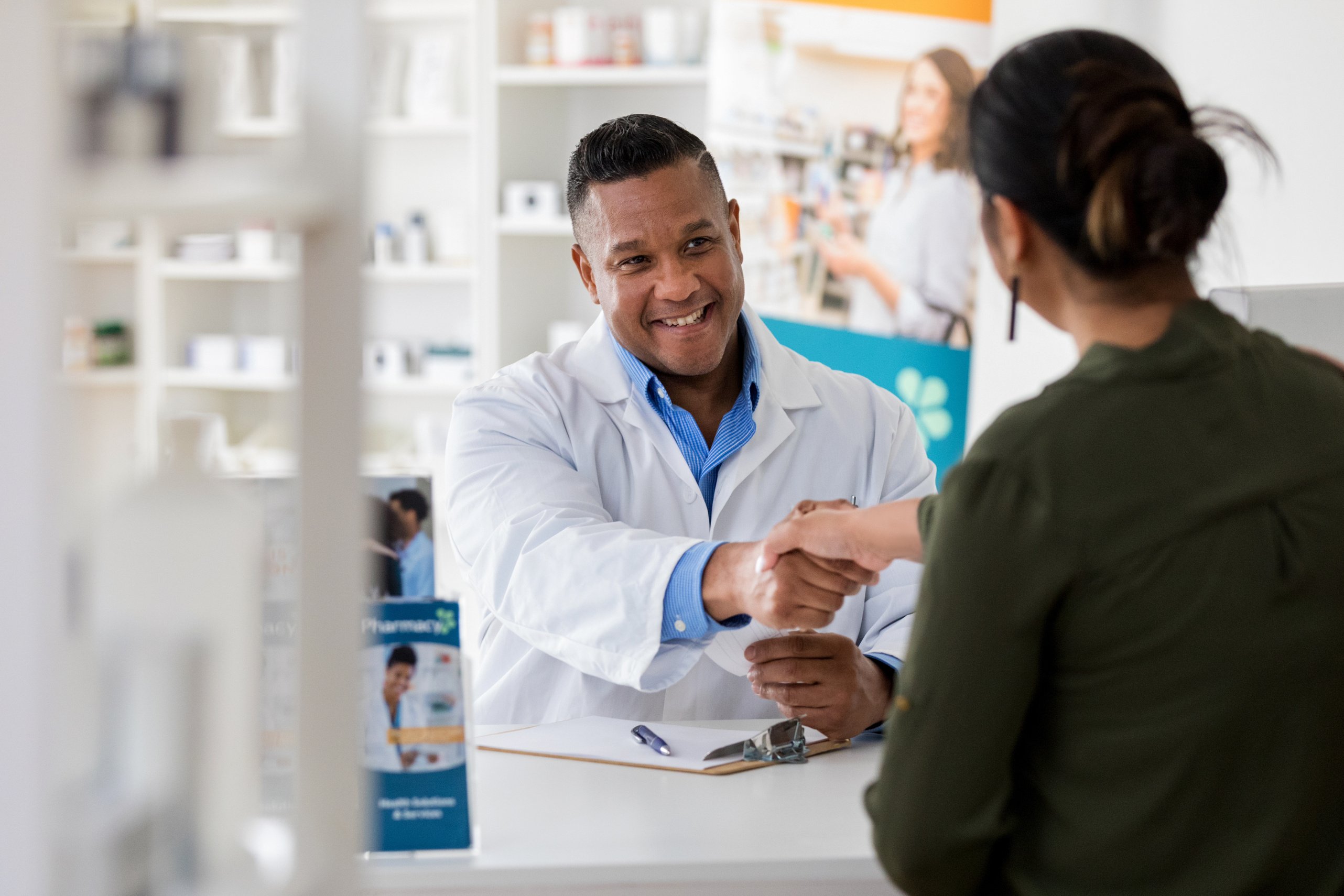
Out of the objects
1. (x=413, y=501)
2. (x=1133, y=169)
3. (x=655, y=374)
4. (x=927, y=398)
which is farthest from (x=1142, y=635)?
(x=927, y=398)

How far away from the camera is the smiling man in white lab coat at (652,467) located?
1651 mm

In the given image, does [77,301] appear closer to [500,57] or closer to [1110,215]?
[1110,215]

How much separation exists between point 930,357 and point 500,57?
70.7 inches

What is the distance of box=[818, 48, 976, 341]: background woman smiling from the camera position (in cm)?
366

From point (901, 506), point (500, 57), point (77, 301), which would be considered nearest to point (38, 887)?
point (77, 301)

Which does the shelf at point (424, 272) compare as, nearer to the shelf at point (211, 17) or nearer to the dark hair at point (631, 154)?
the dark hair at point (631, 154)

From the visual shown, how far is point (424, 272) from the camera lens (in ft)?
14.6

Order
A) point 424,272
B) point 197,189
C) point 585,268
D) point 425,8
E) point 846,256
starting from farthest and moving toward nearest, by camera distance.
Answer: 1. point 424,272
2. point 425,8
3. point 846,256
4. point 585,268
5. point 197,189

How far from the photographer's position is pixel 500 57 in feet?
14.2

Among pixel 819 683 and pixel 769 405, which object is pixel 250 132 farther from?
pixel 769 405

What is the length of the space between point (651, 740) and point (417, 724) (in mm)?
408

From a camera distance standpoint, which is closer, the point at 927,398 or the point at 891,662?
the point at 891,662

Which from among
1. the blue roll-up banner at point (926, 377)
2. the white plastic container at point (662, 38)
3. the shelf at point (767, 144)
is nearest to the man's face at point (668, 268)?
the blue roll-up banner at point (926, 377)

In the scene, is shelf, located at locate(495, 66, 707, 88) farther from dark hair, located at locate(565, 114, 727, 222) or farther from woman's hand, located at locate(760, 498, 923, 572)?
woman's hand, located at locate(760, 498, 923, 572)
